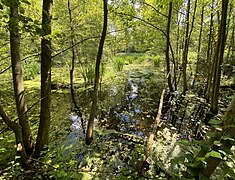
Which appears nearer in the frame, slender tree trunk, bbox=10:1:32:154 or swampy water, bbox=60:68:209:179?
slender tree trunk, bbox=10:1:32:154

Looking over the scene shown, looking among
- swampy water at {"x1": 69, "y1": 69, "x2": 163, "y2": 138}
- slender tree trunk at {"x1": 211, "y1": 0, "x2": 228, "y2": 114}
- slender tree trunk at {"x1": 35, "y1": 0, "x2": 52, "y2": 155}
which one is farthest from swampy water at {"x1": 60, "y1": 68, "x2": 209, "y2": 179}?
slender tree trunk at {"x1": 211, "y1": 0, "x2": 228, "y2": 114}

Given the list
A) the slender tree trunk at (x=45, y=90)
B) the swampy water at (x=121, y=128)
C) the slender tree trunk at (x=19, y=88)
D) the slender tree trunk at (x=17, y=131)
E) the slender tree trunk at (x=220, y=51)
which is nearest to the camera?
the slender tree trunk at (x=17, y=131)

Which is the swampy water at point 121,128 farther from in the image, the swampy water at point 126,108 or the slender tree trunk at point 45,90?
the slender tree trunk at point 45,90

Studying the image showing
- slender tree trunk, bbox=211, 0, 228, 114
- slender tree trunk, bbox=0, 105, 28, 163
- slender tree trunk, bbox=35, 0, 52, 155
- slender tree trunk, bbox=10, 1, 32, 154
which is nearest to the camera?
slender tree trunk, bbox=0, 105, 28, 163

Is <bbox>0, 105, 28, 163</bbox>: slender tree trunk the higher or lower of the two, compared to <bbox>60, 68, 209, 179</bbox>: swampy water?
higher

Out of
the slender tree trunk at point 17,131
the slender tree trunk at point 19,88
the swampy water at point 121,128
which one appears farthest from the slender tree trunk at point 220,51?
the slender tree trunk at point 17,131

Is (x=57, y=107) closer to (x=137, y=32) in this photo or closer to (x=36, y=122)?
(x=36, y=122)

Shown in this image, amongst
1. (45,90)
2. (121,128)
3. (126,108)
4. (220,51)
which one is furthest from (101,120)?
(220,51)

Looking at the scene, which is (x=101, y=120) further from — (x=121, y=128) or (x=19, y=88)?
(x=19, y=88)

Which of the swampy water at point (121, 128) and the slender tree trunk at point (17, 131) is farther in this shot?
the swampy water at point (121, 128)

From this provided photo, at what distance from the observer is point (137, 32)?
5328mm

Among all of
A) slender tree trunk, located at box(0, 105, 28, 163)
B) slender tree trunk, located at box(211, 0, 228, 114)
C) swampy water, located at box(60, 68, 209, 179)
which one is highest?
slender tree trunk, located at box(211, 0, 228, 114)

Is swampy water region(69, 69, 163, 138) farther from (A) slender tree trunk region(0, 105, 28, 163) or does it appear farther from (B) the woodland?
(A) slender tree trunk region(0, 105, 28, 163)

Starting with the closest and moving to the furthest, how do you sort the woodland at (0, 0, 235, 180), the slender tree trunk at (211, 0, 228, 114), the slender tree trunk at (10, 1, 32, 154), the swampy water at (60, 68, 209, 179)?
1. the woodland at (0, 0, 235, 180)
2. the slender tree trunk at (10, 1, 32, 154)
3. the swampy water at (60, 68, 209, 179)
4. the slender tree trunk at (211, 0, 228, 114)
